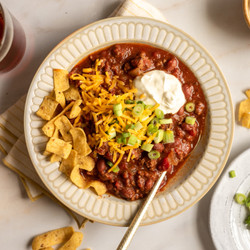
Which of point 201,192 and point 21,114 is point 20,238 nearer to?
point 21,114

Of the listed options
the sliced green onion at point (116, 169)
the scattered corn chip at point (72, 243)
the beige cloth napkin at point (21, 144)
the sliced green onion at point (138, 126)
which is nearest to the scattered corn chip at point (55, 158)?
the beige cloth napkin at point (21, 144)

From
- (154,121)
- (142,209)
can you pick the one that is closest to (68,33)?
(154,121)

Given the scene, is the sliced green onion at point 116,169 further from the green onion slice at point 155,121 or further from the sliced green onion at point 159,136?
the green onion slice at point 155,121

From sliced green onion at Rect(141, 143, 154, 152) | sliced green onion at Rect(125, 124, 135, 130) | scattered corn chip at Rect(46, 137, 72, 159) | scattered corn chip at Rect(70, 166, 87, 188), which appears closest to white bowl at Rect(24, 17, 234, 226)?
scattered corn chip at Rect(70, 166, 87, 188)

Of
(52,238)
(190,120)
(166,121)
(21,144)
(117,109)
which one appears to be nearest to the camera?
(117,109)

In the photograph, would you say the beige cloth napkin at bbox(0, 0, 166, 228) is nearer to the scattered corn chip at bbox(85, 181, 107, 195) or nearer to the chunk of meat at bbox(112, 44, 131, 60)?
the chunk of meat at bbox(112, 44, 131, 60)

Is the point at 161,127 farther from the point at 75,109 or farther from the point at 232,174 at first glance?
→ the point at 232,174
